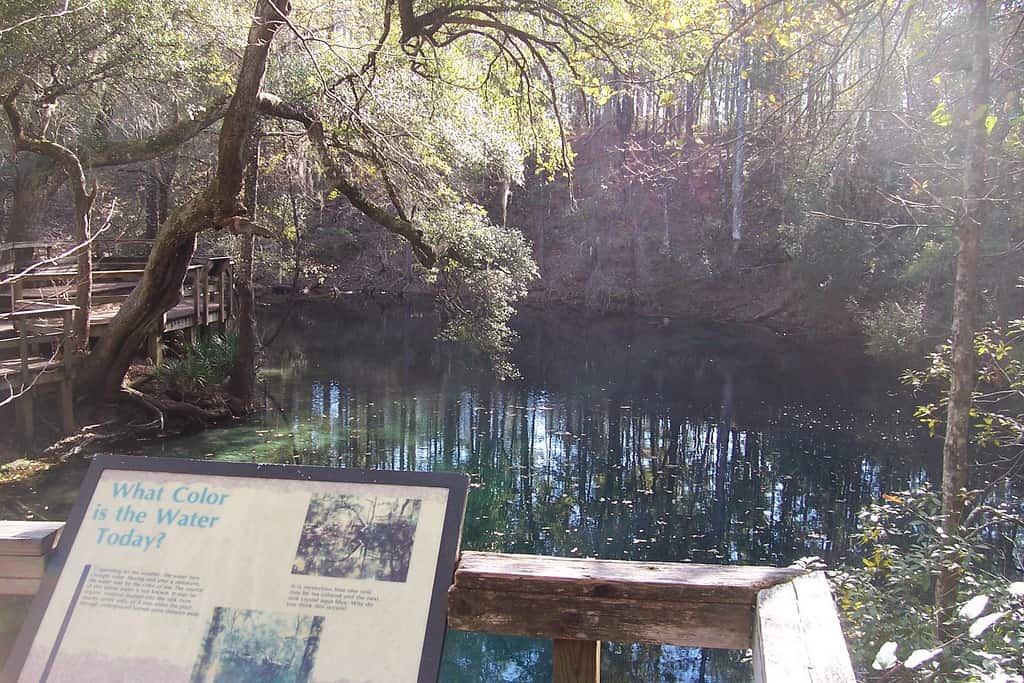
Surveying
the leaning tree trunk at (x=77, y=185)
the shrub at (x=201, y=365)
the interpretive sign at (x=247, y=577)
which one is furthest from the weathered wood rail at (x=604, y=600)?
the shrub at (x=201, y=365)

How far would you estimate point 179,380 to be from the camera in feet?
45.8

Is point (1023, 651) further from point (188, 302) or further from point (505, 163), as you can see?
point (188, 302)

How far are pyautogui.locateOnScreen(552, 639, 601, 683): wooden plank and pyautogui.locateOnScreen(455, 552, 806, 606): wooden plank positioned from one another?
15 cm

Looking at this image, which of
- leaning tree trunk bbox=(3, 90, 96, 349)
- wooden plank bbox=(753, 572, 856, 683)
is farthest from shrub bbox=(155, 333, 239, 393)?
wooden plank bbox=(753, 572, 856, 683)

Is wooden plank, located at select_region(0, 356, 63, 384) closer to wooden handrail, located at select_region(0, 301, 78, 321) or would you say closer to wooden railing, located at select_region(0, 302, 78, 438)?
wooden railing, located at select_region(0, 302, 78, 438)

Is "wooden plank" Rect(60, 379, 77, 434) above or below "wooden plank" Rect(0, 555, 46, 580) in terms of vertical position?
below

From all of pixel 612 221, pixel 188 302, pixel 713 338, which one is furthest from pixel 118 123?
pixel 612 221

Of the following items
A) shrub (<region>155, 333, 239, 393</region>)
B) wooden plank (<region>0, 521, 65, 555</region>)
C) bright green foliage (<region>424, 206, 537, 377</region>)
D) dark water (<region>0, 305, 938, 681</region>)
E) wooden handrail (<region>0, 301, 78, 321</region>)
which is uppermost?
bright green foliage (<region>424, 206, 537, 377</region>)

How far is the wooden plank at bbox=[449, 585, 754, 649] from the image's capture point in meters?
1.89

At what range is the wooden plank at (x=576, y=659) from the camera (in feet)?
6.45

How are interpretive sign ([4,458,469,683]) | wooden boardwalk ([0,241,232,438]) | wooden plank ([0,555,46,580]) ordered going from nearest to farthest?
interpretive sign ([4,458,469,683]) < wooden plank ([0,555,46,580]) < wooden boardwalk ([0,241,232,438])

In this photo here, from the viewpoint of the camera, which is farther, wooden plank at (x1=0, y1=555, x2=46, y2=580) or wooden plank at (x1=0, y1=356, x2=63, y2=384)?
wooden plank at (x1=0, y1=356, x2=63, y2=384)

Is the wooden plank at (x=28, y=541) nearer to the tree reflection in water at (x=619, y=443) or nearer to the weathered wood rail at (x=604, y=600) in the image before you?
the weathered wood rail at (x=604, y=600)

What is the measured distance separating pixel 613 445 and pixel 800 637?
1255cm
